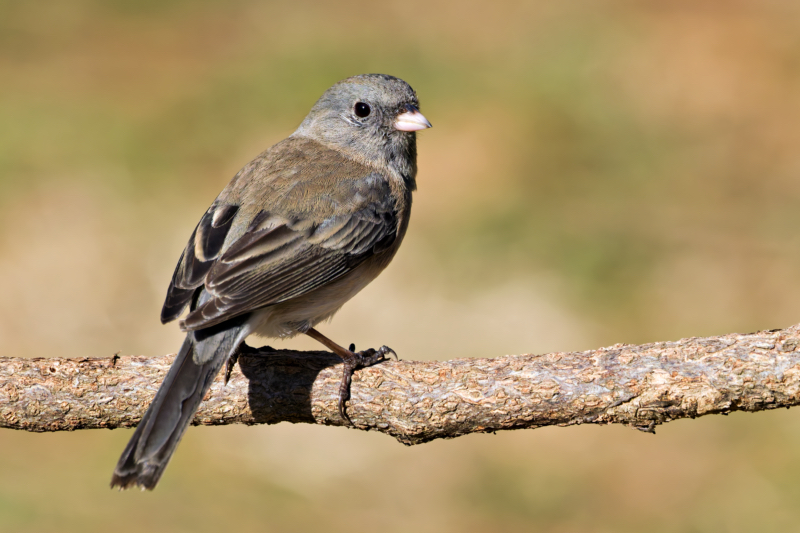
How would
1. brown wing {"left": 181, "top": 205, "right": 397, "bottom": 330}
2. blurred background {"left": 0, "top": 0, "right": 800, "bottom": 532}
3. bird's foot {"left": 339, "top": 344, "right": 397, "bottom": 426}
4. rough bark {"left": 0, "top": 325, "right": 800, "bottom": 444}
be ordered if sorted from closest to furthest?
rough bark {"left": 0, "top": 325, "right": 800, "bottom": 444}, brown wing {"left": 181, "top": 205, "right": 397, "bottom": 330}, bird's foot {"left": 339, "top": 344, "right": 397, "bottom": 426}, blurred background {"left": 0, "top": 0, "right": 800, "bottom": 532}

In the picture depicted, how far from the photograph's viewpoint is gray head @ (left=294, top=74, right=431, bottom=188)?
12.9 feet

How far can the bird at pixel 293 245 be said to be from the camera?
288cm

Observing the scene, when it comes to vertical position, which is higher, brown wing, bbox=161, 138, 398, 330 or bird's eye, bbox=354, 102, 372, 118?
bird's eye, bbox=354, 102, 372, 118

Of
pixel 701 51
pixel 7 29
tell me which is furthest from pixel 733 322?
pixel 7 29

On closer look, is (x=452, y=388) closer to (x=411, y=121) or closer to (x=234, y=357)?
(x=234, y=357)

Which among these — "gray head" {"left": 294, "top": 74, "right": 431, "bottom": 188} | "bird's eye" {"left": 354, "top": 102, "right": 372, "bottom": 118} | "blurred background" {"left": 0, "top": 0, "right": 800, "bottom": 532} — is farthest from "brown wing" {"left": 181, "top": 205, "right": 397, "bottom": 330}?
"blurred background" {"left": 0, "top": 0, "right": 800, "bottom": 532}

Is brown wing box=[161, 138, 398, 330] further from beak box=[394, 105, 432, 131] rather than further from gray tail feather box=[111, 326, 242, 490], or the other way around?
beak box=[394, 105, 432, 131]

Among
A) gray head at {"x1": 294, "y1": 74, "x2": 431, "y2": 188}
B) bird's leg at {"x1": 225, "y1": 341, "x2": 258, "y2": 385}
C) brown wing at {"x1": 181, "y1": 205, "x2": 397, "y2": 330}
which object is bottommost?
bird's leg at {"x1": 225, "y1": 341, "x2": 258, "y2": 385}

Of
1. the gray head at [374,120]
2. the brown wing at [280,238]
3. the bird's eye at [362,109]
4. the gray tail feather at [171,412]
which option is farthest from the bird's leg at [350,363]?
the bird's eye at [362,109]

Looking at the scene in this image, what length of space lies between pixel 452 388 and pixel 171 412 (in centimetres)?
103

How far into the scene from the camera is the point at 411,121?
385 cm

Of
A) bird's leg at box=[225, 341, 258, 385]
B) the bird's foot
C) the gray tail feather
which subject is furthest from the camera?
bird's leg at box=[225, 341, 258, 385]

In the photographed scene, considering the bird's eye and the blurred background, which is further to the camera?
the blurred background

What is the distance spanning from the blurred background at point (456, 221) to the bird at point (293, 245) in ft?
6.92
